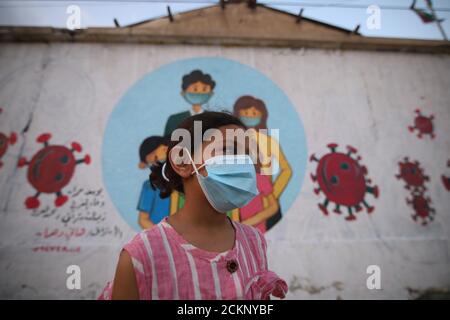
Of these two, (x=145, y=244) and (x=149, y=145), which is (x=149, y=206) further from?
(x=145, y=244)

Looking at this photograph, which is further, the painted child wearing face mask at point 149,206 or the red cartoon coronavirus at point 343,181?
the red cartoon coronavirus at point 343,181

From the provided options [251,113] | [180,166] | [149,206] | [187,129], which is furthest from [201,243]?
[251,113]

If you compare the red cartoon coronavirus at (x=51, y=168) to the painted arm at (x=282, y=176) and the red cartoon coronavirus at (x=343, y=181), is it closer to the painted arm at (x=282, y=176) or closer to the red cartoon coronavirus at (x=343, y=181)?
the painted arm at (x=282, y=176)

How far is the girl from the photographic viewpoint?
82cm

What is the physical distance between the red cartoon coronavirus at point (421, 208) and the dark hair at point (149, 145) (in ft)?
11.5

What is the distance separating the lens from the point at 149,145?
3.38 metres

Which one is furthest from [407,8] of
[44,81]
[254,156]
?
[44,81]

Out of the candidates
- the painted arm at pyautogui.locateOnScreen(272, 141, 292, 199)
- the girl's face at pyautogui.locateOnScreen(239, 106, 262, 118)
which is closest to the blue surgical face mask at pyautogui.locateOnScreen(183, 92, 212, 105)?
the girl's face at pyautogui.locateOnScreen(239, 106, 262, 118)

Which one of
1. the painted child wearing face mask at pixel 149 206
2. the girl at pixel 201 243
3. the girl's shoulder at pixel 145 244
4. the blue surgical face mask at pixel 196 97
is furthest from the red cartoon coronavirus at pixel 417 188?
the girl's shoulder at pixel 145 244

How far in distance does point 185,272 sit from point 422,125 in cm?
439

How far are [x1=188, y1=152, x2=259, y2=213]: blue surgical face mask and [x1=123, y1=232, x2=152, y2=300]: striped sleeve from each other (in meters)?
0.34

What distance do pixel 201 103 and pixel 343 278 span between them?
2936mm

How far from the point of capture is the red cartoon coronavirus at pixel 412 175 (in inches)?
138
